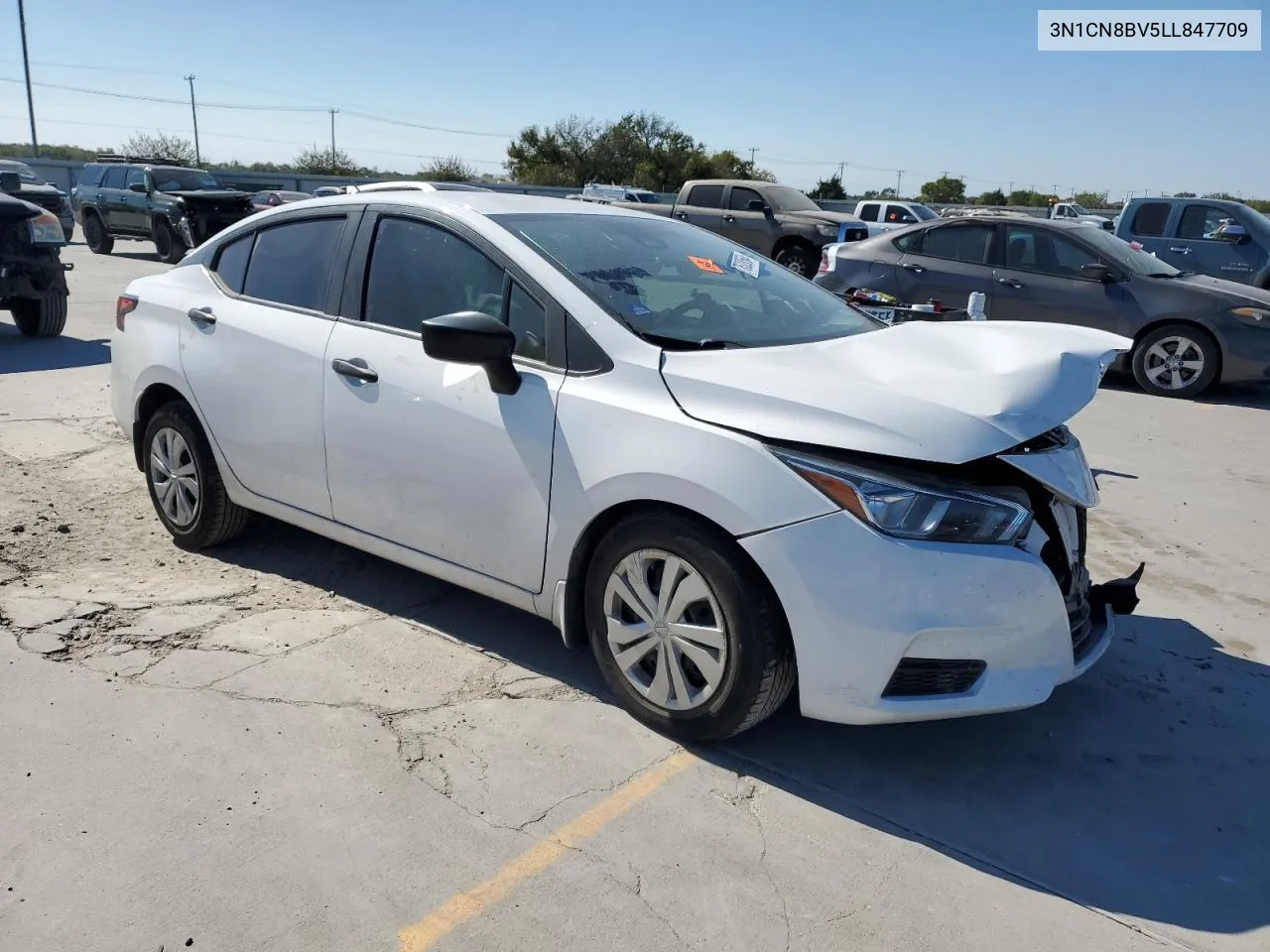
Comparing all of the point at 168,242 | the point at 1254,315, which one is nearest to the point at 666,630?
the point at 1254,315

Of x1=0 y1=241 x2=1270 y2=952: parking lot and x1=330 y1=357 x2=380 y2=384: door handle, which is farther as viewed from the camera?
x1=330 y1=357 x2=380 y2=384: door handle

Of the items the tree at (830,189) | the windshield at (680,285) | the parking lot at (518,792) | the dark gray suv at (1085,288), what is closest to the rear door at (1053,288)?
the dark gray suv at (1085,288)

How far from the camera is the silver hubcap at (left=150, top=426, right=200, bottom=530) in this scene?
4633mm

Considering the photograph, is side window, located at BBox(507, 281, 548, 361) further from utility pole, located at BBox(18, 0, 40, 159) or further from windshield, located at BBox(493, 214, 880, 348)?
utility pole, located at BBox(18, 0, 40, 159)

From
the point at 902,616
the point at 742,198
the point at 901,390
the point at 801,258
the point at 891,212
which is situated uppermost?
the point at 742,198

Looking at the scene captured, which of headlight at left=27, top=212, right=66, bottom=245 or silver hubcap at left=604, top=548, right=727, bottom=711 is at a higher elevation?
headlight at left=27, top=212, right=66, bottom=245

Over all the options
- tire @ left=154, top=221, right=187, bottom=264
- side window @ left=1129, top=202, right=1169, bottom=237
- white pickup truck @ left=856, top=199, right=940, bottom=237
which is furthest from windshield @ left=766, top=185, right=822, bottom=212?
tire @ left=154, top=221, right=187, bottom=264

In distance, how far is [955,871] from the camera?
8.86 feet

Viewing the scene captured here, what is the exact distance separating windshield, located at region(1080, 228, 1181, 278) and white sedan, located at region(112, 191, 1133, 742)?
22.2ft

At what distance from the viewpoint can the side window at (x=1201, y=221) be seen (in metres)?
13.7

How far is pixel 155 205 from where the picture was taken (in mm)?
20062

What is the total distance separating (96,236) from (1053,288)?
775 inches

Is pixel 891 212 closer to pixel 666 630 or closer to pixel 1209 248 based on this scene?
pixel 1209 248

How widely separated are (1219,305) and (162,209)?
18.3m
